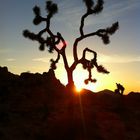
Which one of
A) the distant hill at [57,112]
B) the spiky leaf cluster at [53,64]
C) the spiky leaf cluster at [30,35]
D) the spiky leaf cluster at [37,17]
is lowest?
the distant hill at [57,112]

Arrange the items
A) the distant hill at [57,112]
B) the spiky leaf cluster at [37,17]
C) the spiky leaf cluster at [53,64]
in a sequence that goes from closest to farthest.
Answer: the distant hill at [57,112] < the spiky leaf cluster at [37,17] < the spiky leaf cluster at [53,64]

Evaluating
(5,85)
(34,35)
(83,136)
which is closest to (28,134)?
(83,136)

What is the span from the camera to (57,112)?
1006 inches

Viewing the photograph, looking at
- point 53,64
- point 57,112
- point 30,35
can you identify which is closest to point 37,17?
point 30,35

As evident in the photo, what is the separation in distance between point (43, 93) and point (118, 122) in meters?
6.15

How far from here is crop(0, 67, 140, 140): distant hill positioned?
2189cm

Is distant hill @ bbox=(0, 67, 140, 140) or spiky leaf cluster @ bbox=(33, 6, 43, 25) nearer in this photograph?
distant hill @ bbox=(0, 67, 140, 140)

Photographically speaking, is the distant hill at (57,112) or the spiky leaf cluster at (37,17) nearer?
the distant hill at (57,112)

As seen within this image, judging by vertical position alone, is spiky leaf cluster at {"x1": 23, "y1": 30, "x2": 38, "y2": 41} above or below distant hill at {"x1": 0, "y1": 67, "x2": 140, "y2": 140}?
above

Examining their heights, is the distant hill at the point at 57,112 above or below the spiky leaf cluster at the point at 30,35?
below

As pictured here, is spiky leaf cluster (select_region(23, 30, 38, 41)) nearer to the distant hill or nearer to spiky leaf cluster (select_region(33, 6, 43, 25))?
spiky leaf cluster (select_region(33, 6, 43, 25))

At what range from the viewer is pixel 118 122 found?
25.8 metres

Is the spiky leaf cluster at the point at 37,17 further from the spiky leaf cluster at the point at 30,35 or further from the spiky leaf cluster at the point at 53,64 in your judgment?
the spiky leaf cluster at the point at 53,64

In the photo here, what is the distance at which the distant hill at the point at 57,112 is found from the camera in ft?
71.8
